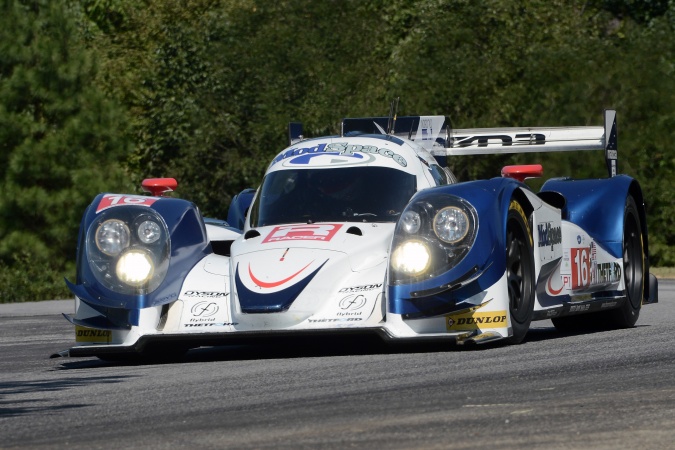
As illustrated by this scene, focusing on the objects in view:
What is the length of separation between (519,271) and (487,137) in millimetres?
3445

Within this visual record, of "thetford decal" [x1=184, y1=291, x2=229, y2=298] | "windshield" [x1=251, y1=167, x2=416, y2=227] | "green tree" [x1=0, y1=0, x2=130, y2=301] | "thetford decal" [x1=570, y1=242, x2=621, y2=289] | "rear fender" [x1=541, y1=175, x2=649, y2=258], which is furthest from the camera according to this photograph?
"green tree" [x1=0, y1=0, x2=130, y2=301]

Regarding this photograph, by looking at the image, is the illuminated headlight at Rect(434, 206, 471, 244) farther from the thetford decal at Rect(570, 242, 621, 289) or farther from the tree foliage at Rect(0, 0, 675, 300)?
the tree foliage at Rect(0, 0, 675, 300)

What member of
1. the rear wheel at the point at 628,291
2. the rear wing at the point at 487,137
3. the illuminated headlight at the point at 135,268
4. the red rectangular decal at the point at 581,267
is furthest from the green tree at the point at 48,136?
the illuminated headlight at the point at 135,268

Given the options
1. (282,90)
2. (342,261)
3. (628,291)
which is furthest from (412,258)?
(282,90)

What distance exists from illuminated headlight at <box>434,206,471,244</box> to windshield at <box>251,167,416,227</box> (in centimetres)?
87

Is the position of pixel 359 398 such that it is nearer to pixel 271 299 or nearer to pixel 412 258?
pixel 271 299

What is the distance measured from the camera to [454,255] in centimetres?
948

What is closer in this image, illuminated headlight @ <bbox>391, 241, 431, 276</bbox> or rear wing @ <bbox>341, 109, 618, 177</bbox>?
illuminated headlight @ <bbox>391, 241, 431, 276</bbox>

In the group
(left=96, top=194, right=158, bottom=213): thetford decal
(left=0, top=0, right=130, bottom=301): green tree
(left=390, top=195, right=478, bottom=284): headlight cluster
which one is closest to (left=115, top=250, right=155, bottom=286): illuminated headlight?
(left=96, top=194, right=158, bottom=213): thetford decal

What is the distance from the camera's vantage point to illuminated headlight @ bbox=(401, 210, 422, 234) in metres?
9.53

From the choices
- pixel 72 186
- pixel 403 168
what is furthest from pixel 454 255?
pixel 72 186

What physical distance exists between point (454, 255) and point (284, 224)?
147 centimetres

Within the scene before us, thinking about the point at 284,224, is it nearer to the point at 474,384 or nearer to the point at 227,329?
the point at 227,329

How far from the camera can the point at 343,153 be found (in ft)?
36.0
